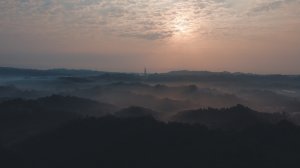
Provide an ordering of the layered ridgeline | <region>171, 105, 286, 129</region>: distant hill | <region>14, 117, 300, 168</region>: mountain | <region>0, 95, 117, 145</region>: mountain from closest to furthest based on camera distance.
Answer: <region>14, 117, 300, 168</region>: mountain < <region>0, 95, 117, 145</region>: mountain < the layered ridgeline < <region>171, 105, 286, 129</region>: distant hill

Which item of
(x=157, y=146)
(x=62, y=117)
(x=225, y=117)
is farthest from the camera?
(x=62, y=117)

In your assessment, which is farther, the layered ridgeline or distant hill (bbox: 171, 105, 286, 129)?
distant hill (bbox: 171, 105, 286, 129)

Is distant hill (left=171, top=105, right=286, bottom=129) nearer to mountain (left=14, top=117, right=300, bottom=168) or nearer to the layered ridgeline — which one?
the layered ridgeline

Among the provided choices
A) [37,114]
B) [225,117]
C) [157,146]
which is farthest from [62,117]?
[157,146]

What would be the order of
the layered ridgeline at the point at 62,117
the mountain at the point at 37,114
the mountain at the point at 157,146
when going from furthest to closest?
the layered ridgeline at the point at 62,117
the mountain at the point at 37,114
the mountain at the point at 157,146

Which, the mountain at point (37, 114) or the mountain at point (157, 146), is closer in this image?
the mountain at point (157, 146)

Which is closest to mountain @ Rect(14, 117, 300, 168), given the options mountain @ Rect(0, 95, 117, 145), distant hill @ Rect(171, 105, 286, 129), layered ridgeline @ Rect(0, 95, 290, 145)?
mountain @ Rect(0, 95, 117, 145)

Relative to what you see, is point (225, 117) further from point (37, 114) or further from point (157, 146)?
point (37, 114)

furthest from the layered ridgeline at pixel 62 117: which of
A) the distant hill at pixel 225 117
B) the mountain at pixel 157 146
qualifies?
the mountain at pixel 157 146

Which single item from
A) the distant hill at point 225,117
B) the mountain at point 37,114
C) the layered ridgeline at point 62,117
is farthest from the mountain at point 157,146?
the distant hill at point 225,117

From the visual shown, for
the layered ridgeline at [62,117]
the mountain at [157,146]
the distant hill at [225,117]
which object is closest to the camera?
the mountain at [157,146]

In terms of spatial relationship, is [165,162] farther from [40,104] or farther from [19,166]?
[40,104]

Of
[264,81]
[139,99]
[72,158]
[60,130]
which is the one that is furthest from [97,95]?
[264,81]

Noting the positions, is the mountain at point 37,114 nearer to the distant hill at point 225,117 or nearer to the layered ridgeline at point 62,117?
the layered ridgeline at point 62,117
